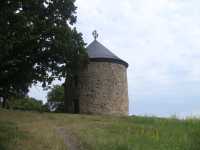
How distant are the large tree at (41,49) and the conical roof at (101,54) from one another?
3973 mm

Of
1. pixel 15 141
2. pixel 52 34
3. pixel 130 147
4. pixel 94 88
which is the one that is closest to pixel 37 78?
pixel 52 34

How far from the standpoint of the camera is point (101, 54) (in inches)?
1512

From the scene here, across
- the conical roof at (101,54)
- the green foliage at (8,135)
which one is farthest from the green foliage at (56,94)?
the green foliage at (8,135)

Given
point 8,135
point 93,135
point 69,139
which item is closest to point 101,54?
point 93,135

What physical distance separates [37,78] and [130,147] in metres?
15.7

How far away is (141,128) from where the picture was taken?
78.2 feet

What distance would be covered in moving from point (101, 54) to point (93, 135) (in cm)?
1856

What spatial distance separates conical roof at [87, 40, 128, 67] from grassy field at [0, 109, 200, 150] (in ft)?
34.3

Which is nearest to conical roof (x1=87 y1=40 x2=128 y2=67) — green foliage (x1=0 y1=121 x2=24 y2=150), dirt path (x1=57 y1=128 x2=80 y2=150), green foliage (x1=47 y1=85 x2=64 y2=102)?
green foliage (x1=0 y1=121 x2=24 y2=150)

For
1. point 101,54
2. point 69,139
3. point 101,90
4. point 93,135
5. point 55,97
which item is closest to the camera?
point 69,139

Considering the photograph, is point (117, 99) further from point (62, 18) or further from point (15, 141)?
point (15, 141)

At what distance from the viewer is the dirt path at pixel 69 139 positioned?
18014 mm

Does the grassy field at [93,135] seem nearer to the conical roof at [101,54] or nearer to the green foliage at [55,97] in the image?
the conical roof at [101,54]

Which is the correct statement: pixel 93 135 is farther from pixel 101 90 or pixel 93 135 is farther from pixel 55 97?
pixel 55 97
